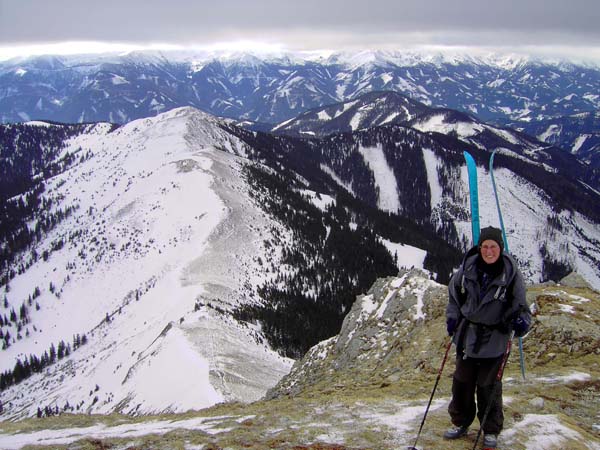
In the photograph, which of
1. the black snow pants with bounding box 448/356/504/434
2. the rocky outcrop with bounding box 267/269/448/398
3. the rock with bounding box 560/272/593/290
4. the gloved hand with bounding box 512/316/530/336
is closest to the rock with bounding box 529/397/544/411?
the black snow pants with bounding box 448/356/504/434

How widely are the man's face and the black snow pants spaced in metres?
2.29

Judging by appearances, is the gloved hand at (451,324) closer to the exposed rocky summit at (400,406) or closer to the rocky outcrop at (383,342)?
the exposed rocky summit at (400,406)

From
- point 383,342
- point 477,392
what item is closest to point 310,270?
point 383,342

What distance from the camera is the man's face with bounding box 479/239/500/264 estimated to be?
364 inches

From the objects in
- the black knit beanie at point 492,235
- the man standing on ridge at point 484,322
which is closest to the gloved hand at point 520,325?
the man standing on ridge at point 484,322

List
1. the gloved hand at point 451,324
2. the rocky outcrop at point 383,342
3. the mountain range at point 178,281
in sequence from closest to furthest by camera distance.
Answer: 1. the gloved hand at point 451,324
2. the rocky outcrop at point 383,342
3. the mountain range at point 178,281

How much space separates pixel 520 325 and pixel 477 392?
77.6 inches

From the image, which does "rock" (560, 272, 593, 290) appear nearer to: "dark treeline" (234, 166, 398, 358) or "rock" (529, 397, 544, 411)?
"rock" (529, 397, 544, 411)

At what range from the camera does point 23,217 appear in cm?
19562

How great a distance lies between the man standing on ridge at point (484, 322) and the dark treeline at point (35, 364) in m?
103

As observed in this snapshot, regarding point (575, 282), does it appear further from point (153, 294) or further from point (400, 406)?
point (153, 294)

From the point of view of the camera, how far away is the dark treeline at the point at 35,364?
319ft

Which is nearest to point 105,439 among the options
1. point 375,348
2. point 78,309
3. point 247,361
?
point 375,348

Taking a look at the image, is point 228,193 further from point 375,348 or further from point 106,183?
point 375,348
